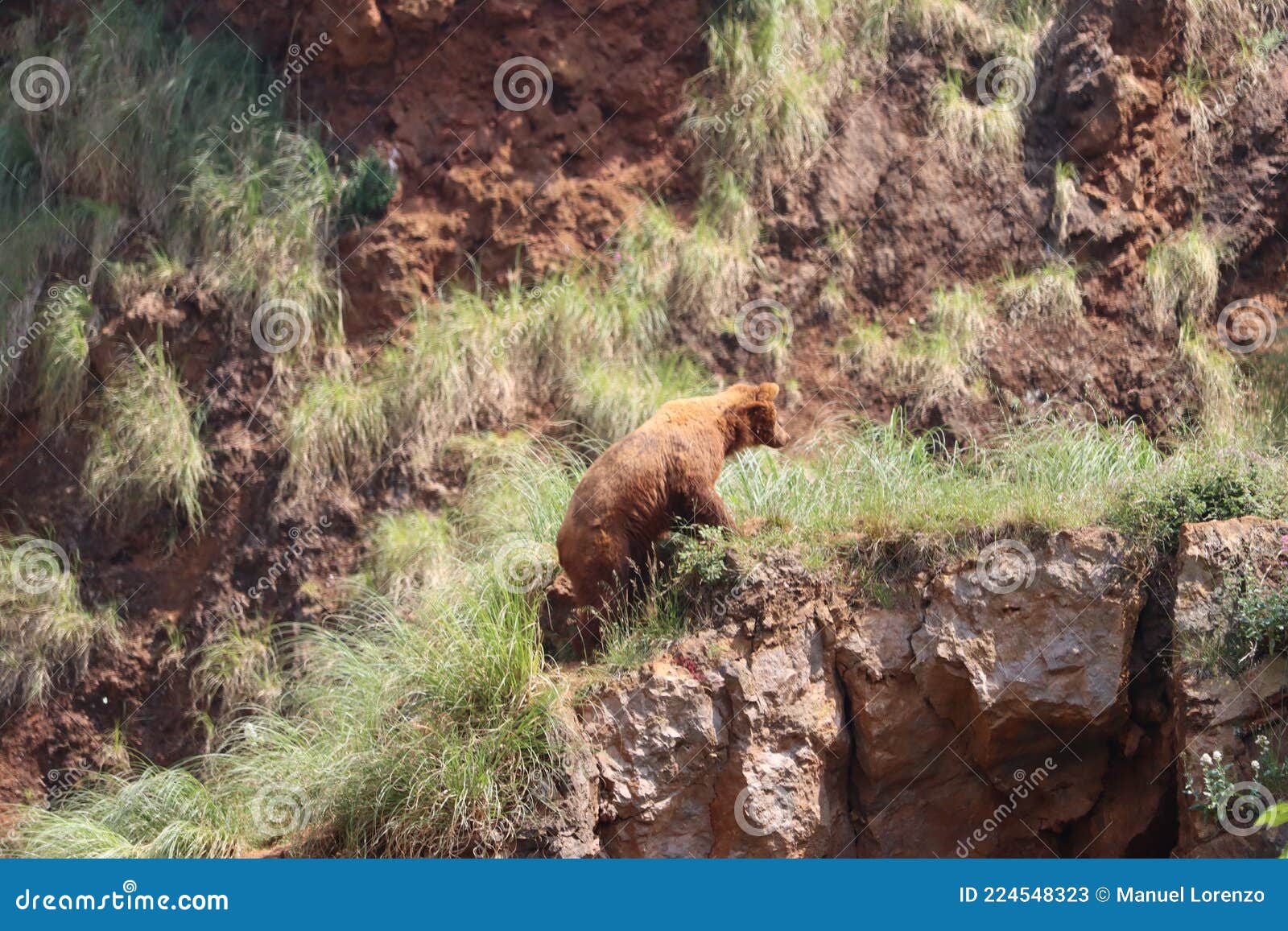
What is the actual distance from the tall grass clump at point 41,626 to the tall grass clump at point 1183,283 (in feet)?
29.4

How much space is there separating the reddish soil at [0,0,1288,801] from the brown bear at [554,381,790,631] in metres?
3.17

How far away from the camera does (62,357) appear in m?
11.6

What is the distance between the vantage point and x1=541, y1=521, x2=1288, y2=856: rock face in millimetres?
8094

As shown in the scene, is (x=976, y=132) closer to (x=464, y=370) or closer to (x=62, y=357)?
(x=464, y=370)

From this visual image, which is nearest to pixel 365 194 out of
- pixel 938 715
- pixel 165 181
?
pixel 165 181

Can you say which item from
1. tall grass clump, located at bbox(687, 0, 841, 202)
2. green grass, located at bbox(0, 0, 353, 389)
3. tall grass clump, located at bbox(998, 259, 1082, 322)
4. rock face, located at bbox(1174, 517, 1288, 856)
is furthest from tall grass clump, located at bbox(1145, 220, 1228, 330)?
green grass, located at bbox(0, 0, 353, 389)

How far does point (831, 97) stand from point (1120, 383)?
3566mm

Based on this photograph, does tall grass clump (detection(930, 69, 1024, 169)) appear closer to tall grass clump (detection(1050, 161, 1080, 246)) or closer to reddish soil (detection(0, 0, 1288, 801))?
reddish soil (detection(0, 0, 1288, 801))

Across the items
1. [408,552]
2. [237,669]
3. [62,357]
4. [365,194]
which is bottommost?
[237,669]

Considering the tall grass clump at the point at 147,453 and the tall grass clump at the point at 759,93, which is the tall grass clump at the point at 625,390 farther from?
the tall grass clump at the point at 147,453

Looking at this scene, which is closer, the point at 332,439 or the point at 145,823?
the point at 145,823

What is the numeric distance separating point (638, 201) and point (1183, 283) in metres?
4.73

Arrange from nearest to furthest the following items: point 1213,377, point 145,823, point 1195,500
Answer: point 1195,500, point 145,823, point 1213,377

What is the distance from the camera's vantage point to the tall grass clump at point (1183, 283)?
480 inches
